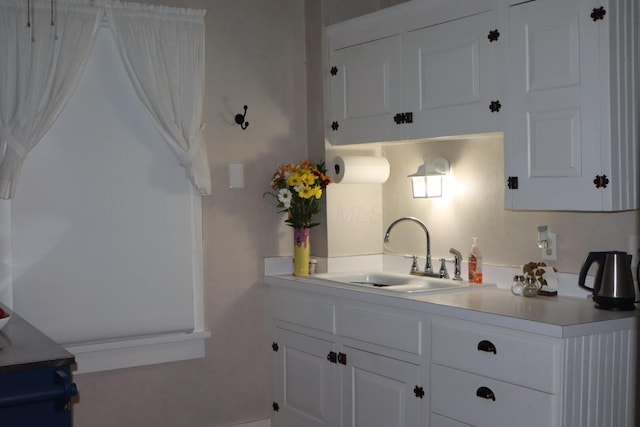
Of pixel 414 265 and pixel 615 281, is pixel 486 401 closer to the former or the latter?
pixel 615 281

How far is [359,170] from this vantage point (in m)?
3.95

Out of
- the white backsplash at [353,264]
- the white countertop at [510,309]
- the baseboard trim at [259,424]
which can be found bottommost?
the baseboard trim at [259,424]

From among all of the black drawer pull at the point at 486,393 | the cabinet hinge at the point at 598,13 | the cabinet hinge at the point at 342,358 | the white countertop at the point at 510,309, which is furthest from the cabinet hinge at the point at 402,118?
the black drawer pull at the point at 486,393

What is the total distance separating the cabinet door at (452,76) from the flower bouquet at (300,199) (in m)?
0.60

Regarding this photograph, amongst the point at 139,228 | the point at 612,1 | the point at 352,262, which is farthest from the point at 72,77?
the point at 612,1

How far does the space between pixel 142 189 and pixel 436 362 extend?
162 cm

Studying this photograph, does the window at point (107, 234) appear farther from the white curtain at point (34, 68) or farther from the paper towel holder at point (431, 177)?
the paper towel holder at point (431, 177)

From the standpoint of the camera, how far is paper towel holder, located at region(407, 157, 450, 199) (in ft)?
12.4

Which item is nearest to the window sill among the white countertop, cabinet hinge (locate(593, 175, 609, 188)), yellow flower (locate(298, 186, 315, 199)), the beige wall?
the white countertop

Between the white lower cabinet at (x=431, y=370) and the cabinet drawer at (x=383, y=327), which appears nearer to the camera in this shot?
the white lower cabinet at (x=431, y=370)

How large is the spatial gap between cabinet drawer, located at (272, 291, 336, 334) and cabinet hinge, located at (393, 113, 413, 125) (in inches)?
35.0

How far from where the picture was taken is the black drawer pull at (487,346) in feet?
9.14

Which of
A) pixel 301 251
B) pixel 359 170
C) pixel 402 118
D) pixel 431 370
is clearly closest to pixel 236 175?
pixel 301 251

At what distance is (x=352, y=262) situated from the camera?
4137mm
